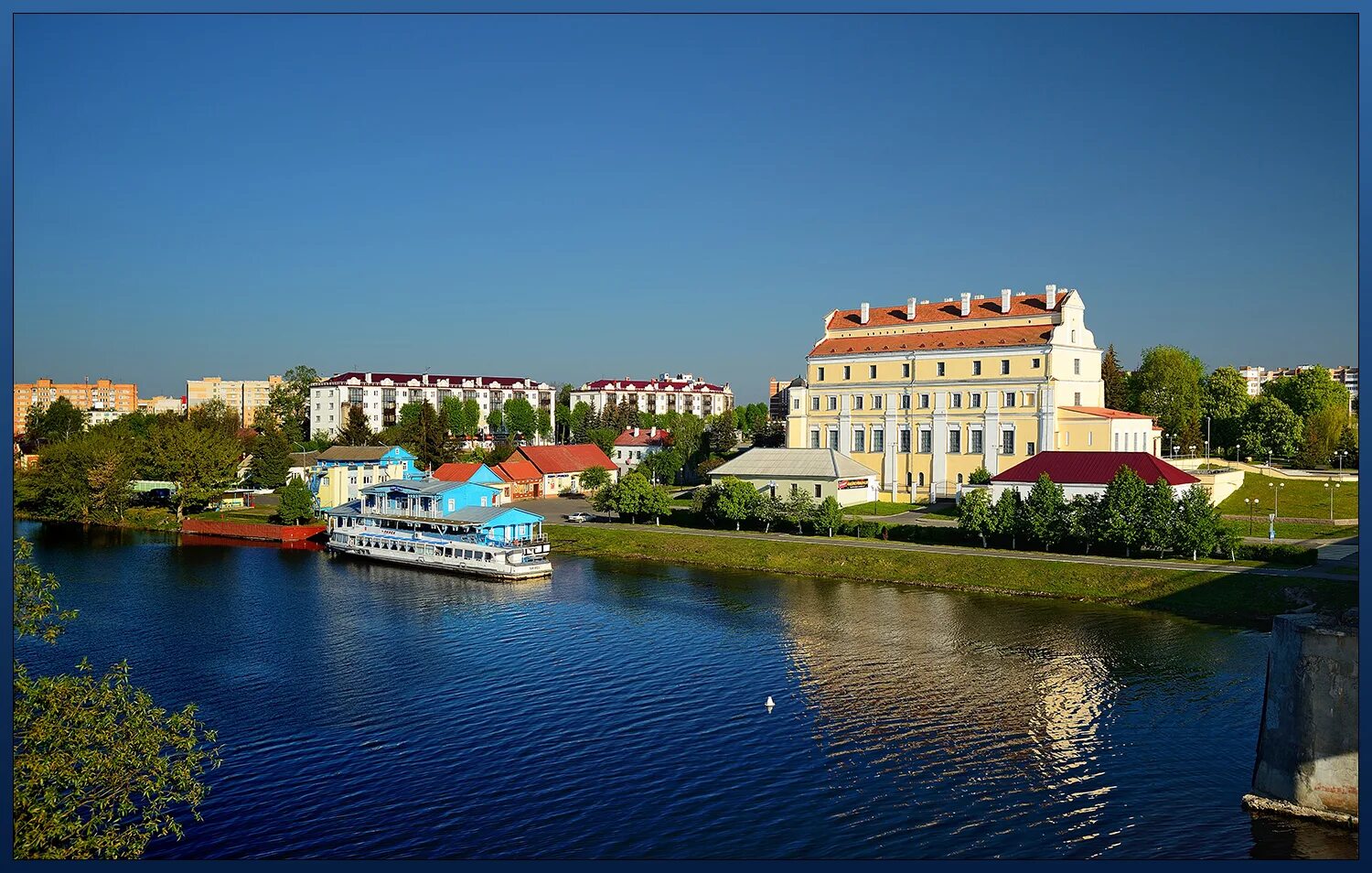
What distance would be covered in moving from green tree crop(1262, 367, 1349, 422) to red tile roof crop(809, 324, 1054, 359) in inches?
817

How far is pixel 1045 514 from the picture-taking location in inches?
1566

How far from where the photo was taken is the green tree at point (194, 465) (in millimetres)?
59750

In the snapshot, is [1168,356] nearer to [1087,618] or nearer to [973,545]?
[973,545]

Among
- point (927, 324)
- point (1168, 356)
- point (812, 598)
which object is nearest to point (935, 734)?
point (812, 598)

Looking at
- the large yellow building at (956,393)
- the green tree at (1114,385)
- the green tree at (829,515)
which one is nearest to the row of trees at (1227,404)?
the green tree at (1114,385)

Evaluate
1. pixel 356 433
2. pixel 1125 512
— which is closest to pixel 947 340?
pixel 1125 512

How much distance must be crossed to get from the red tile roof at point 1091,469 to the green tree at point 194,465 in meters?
41.8

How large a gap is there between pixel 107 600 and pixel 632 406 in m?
83.4

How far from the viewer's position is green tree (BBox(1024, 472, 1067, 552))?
39.5 metres

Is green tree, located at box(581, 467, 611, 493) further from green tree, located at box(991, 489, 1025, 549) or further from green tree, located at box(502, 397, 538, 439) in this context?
green tree, located at box(502, 397, 538, 439)

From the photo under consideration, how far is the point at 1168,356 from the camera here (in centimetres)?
6862

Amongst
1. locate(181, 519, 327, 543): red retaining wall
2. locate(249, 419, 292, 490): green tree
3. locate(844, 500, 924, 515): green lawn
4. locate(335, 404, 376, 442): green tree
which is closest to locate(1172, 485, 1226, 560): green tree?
locate(844, 500, 924, 515): green lawn

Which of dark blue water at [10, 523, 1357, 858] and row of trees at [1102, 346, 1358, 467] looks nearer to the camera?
dark blue water at [10, 523, 1357, 858]

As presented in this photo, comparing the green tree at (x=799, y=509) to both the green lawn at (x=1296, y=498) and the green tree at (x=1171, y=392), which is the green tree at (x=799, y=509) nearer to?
the green lawn at (x=1296, y=498)
